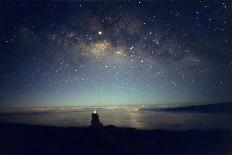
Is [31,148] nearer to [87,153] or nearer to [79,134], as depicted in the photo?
[87,153]

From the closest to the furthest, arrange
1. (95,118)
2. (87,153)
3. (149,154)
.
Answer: (87,153) < (95,118) < (149,154)

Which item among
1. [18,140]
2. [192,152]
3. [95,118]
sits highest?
[95,118]

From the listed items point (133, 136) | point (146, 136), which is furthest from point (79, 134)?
point (146, 136)

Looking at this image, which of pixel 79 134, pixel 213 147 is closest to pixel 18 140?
pixel 79 134

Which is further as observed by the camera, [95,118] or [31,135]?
[31,135]

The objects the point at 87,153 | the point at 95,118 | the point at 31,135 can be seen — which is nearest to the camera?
the point at 87,153

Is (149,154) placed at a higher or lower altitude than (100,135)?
lower

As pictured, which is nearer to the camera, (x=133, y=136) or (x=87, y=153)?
(x=87, y=153)

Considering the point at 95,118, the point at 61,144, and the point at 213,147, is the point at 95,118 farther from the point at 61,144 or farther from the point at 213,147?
the point at 213,147

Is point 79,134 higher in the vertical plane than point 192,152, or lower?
higher
